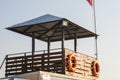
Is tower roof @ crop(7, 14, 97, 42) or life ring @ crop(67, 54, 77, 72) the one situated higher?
tower roof @ crop(7, 14, 97, 42)

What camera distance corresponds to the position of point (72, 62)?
27.1 metres

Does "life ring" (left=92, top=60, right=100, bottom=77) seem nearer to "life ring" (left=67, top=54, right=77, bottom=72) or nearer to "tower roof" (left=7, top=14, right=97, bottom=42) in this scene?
"tower roof" (left=7, top=14, right=97, bottom=42)

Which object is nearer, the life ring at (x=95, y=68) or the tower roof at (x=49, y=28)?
the tower roof at (x=49, y=28)

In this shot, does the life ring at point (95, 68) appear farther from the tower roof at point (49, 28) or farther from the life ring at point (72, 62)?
the life ring at point (72, 62)

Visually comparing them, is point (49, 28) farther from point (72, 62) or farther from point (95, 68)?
point (95, 68)

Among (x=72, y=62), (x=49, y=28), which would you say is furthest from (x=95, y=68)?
(x=49, y=28)

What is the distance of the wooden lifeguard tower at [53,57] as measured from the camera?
26359 millimetres

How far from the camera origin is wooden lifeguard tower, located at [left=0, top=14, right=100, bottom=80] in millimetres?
26359

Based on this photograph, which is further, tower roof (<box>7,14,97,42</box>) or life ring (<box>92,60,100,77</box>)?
life ring (<box>92,60,100,77</box>)

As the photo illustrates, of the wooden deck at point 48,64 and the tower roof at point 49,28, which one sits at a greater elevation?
the tower roof at point 49,28

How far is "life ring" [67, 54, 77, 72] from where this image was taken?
26.3 m

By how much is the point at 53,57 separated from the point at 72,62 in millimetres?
1496

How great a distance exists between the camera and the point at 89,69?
2967 cm

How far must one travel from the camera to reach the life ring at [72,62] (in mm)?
26344
